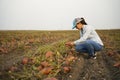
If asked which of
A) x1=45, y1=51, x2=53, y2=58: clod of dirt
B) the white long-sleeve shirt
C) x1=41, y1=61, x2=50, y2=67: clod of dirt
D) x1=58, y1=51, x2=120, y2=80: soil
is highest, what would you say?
the white long-sleeve shirt

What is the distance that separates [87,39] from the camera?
240cm

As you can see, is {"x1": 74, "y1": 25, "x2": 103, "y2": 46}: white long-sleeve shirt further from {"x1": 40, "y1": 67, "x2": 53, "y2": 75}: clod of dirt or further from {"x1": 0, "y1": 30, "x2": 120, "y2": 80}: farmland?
{"x1": 40, "y1": 67, "x2": 53, "y2": 75}: clod of dirt

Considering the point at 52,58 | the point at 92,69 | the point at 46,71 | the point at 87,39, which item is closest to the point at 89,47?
the point at 87,39

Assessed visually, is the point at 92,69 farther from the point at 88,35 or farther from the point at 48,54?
the point at 48,54

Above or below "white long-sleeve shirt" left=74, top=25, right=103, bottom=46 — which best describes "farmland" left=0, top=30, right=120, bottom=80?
below

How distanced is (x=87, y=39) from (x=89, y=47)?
9 centimetres

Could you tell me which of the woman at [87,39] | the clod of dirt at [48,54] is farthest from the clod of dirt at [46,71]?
the woman at [87,39]

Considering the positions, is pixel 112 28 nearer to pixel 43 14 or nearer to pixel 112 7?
pixel 112 7

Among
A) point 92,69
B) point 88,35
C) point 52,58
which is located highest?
point 88,35

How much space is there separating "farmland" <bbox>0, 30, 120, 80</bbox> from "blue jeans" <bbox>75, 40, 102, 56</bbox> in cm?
7

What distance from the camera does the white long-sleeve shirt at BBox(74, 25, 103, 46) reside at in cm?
233

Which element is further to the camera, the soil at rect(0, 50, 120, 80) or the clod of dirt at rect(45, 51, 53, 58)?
the clod of dirt at rect(45, 51, 53, 58)

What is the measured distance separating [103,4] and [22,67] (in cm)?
113

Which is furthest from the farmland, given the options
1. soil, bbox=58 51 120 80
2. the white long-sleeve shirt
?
the white long-sleeve shirt
